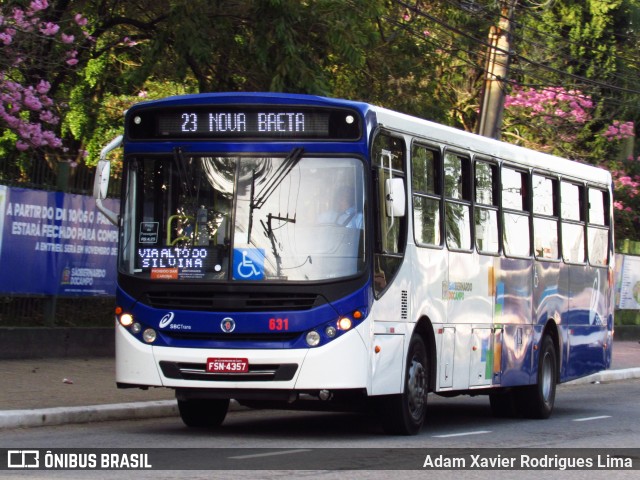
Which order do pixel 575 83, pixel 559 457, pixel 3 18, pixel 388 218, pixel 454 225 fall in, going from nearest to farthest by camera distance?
pixel 559 457 < pixel 388 218 < pixel 454 225 < pixel 3 18 < pixel 575 83

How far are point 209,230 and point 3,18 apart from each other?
5.84 meters

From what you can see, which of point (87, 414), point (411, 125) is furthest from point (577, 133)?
point (87, 414)

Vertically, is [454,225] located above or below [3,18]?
below

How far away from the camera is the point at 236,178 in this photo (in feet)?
38.9

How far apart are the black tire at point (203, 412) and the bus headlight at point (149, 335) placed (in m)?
1.24

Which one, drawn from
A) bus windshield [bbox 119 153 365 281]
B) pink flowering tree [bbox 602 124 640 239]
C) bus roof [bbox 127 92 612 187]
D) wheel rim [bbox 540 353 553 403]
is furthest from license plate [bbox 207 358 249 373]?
pink flowering tree [bbox 602 124 640 239]

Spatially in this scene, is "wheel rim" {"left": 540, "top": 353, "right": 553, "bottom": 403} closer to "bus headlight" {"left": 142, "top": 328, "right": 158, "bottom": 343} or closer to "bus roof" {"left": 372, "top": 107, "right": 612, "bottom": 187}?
"bus roof" {"left": 372, "top": 107, "right": 612, "bottom": 187}

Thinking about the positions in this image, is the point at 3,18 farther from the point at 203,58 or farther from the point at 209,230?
the point at 209,230

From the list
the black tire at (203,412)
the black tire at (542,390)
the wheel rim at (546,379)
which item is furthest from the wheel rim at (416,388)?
the wheel rim at (546,379)

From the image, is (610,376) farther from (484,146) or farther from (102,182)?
(102,182)

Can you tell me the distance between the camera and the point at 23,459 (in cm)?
970

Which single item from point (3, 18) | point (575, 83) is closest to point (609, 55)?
point (575, 83)

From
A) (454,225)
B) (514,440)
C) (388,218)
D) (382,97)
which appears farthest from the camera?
(382,97)

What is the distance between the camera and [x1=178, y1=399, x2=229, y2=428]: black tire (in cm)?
1308
